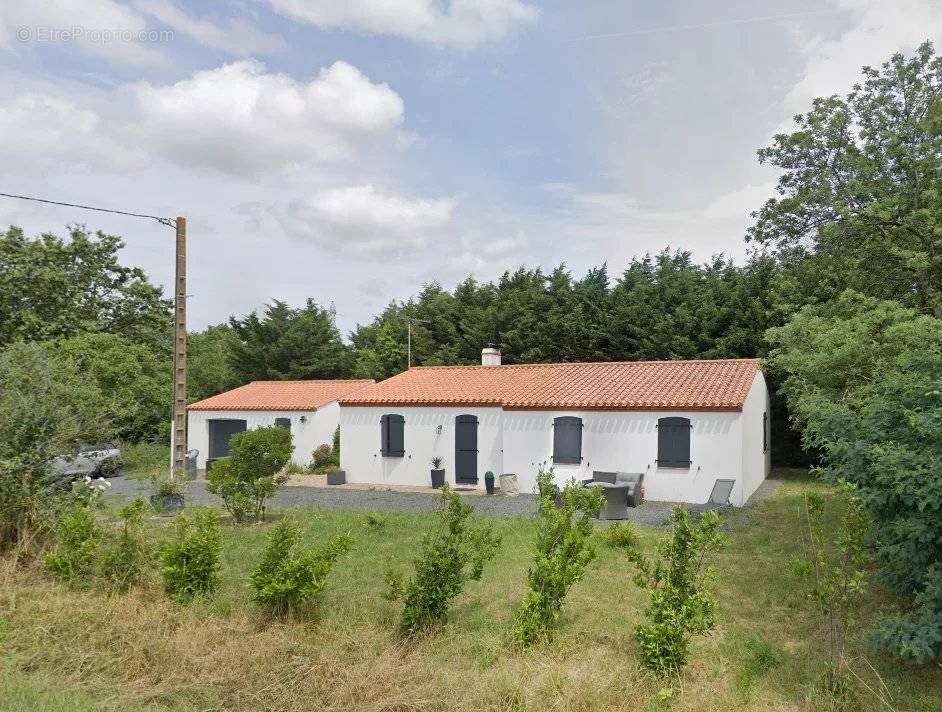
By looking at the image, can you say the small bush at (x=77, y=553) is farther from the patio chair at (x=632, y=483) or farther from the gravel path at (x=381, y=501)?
the patio chair at (x=632, y=483)

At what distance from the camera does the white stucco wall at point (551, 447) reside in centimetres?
1560

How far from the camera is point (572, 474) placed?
17.0m

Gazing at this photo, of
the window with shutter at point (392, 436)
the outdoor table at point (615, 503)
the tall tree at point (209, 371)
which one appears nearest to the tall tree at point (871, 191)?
the outdoor table at point (615, 503)

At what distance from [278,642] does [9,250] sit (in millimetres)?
28891

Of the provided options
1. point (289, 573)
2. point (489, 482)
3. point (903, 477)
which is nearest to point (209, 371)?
point (489, 482)

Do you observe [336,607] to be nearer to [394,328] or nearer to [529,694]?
[529,694]

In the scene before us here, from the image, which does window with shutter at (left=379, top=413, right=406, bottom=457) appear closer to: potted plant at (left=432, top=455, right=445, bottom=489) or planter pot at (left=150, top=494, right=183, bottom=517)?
potted plant at (left=432, top=455, right=445, bottom=489)

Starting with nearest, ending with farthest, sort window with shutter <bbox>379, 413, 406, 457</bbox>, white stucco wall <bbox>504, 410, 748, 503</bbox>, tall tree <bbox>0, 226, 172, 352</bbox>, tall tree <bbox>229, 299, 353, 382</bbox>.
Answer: white stucco wall <bbox>504, 410, 748, 503</bbox>, window with shutter <bbox>379, 413, 406, 457</bbox>, tall tree <bbox>0, 226, 172, 352</bbox>, tall tree <bbox>229, 299, 353, 382</bbox>

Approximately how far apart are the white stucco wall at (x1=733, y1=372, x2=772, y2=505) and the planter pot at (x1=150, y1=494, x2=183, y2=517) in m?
12.5

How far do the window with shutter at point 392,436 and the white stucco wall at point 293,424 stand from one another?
4.01 meters

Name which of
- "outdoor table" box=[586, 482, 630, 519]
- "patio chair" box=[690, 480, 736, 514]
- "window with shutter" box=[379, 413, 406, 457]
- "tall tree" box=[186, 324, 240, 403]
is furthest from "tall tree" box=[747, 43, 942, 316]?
"tall tree" box=[186, 324, 240, 403]

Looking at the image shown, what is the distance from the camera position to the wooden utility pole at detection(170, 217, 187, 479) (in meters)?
14.8

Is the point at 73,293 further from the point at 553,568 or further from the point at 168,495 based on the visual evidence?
the point at 553,568

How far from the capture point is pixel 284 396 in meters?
24.7
